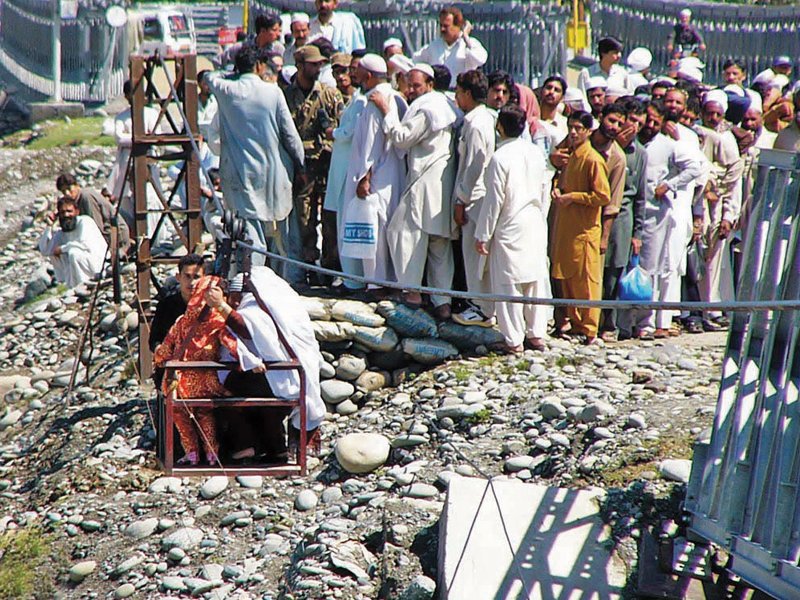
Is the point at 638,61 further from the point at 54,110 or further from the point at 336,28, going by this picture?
the point at 54,110

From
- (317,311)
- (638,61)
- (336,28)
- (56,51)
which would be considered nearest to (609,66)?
(638,61)

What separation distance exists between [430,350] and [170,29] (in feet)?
57.4

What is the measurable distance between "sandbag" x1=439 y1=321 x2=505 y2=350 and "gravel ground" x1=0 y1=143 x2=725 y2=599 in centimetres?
15

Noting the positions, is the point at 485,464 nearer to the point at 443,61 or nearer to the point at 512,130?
the point at 512,130

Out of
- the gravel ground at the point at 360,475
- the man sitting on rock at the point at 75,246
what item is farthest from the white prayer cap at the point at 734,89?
the man sitting on rock at the point at 75,246

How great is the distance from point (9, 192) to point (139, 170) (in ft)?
34.8

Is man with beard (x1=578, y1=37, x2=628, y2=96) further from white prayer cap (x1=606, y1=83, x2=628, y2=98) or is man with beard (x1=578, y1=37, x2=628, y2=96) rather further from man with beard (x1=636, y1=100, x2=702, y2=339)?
man with beard (x1=636, y1=100, x2=702, y2=339)

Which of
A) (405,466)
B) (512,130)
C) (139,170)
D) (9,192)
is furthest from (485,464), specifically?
(9,192)

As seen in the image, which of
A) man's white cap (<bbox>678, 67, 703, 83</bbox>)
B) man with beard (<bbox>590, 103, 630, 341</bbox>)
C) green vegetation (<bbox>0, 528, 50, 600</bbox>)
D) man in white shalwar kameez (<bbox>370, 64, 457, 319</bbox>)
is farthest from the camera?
man's white cap (<bbox>678, 67, 703, 83</bbox>)

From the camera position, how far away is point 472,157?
10.0 meters

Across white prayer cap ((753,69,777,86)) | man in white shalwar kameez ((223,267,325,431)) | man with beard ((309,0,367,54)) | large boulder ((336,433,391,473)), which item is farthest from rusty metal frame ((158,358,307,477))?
white prayer cap ((753,69,777,86))

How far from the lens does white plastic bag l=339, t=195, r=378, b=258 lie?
33.9 ft

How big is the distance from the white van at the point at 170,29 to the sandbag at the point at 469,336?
1543 centimetres

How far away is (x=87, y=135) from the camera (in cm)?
2195
